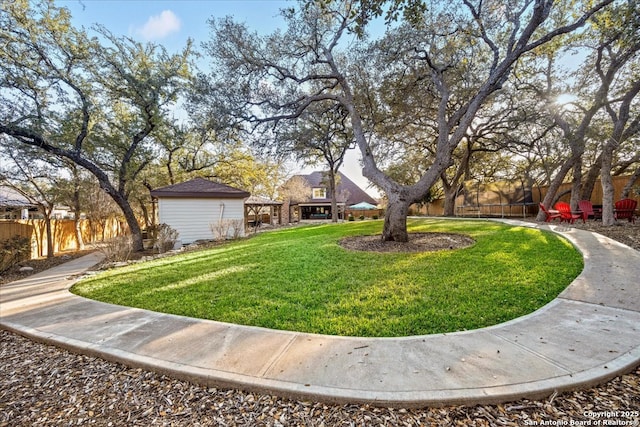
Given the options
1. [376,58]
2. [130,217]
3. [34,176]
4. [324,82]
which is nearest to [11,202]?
[34,176]

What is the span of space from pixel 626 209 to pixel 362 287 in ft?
37.8

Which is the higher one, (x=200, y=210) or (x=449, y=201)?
(x=449, y=201)

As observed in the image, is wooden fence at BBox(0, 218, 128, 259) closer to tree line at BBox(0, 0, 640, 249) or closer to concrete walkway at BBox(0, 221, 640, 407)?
tree line at BBox(0, 0, 640, 249)

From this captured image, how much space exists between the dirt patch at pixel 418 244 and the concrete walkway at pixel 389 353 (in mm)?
3298

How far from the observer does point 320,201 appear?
1242 inches

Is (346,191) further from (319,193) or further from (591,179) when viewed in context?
(591,179)

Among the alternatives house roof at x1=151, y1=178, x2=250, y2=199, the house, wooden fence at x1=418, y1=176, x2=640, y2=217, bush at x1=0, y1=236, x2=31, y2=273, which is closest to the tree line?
house roof at x1=151, y1=178, x2=250, y2=199

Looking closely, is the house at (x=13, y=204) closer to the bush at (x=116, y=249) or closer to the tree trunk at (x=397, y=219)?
the bush at (x=116, y=249)

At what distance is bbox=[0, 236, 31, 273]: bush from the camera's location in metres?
8.47

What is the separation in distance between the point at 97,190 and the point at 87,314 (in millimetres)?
15254

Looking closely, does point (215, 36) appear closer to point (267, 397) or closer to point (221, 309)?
point (221, 309)

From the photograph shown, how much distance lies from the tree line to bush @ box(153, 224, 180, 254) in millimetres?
1552

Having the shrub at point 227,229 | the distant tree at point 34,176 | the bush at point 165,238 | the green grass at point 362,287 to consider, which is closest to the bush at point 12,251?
the distant tree at point 34,176

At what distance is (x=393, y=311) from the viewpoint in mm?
3279
